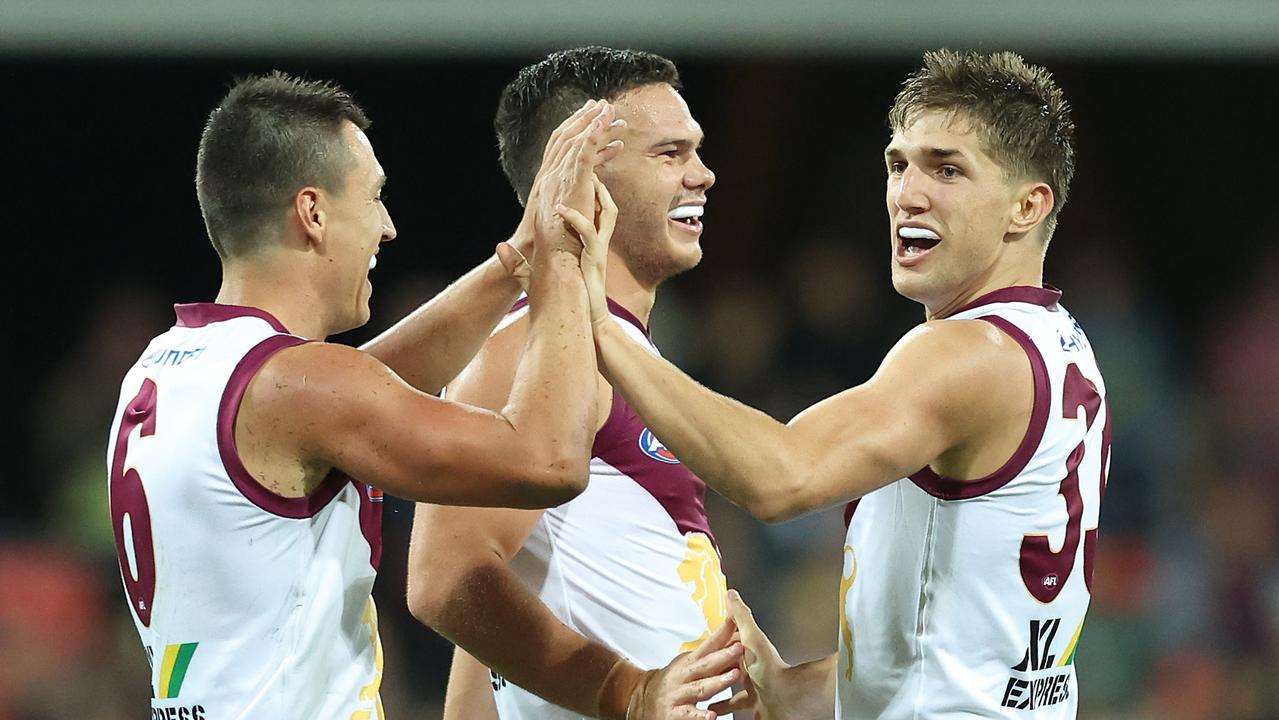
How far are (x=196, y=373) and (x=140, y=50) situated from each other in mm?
7496

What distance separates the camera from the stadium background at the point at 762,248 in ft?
29.9

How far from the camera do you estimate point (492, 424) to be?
3654mm

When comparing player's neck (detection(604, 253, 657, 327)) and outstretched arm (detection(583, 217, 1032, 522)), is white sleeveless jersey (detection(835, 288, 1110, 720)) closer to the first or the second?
outstretched arm (detection(583, 217, 1032, 522))

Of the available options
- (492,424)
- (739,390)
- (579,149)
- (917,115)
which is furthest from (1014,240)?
(739,390)

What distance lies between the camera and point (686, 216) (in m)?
4.74

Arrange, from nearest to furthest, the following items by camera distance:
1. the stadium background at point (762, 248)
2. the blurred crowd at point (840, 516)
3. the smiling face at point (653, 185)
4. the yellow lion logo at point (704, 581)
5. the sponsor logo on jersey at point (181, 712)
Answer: the sponsor logo on jersey at point (181, 712) < the yellow lion logo at point (704, 581) < the smiling face at point (653, 185) < the blurred crowd at point (840, 516) < the stadium background at point (762, 248)

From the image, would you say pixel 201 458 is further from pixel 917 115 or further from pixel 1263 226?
pixel 1263 226

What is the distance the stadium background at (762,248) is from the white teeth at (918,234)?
15.7 ft

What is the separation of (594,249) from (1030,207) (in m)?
1.17

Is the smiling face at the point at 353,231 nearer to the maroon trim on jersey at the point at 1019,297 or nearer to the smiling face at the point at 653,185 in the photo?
the smiling face at the point at 653,185

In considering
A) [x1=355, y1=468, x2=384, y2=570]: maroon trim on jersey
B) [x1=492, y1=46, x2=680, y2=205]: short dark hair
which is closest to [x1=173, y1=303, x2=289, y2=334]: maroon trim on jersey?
[x1=355, y1=468, x2=384, y2=570]: maroon trim on jersey

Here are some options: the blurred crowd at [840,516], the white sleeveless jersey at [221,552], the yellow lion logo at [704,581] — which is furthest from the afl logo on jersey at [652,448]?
the blurred crowd at [840,516]

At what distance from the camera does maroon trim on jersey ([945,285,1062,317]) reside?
4.06 meters

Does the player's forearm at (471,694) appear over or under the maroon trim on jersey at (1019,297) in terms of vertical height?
under
